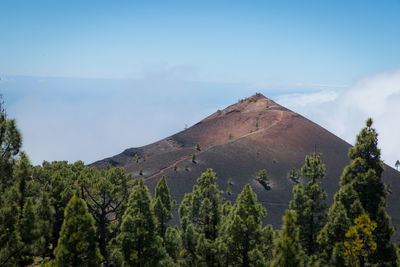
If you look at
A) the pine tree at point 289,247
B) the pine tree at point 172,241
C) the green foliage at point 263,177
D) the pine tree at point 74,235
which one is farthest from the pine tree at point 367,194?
the green foliage at point 263,177

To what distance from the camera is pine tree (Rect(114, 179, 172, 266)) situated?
18.6 meters

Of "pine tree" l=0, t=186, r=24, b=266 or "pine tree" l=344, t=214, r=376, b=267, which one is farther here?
"pine tree" l=344, t=214, r=376, b=267

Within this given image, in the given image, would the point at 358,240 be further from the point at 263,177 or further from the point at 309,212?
the point at 263,177

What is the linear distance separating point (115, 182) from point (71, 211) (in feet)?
42.5

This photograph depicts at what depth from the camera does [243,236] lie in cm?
1998

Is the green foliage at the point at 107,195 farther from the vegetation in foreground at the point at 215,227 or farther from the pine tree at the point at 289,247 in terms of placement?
the pine tree at the point at 289,247

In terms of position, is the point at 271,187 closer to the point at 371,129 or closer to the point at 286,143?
the point at 286,143

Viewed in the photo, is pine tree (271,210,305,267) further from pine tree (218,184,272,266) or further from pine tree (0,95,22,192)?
pine tree (0,95,22,192)

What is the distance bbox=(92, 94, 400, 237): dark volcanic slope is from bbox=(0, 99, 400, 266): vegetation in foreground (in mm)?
25736

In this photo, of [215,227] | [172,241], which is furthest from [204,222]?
[172,241]

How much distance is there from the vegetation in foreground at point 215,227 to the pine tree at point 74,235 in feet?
0.15

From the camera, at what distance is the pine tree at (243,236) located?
778 inches

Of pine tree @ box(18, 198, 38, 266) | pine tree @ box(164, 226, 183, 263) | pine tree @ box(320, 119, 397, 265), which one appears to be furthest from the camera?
pine tree @ box(164, 226, 183, 263)

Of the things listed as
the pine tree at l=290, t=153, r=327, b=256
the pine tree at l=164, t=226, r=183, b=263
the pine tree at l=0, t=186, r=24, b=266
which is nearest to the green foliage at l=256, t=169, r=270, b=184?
the pine tree at l=290, t=153, r=327, b=256
